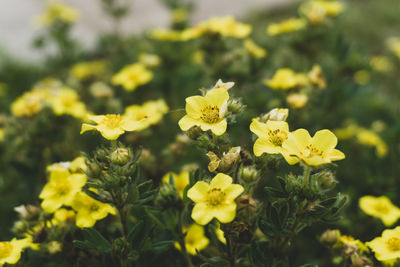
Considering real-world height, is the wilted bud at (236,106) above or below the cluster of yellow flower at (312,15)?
above

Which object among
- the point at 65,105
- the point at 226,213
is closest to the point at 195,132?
the point at 226,213

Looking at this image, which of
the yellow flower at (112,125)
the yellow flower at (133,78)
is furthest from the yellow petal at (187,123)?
the yellow flower at (133,78)

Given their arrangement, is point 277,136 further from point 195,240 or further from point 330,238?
point 195,240

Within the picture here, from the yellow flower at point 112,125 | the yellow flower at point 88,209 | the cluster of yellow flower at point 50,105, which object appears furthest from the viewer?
the cluster of yellow flower at point 50,105

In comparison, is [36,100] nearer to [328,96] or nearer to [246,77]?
[246,77]

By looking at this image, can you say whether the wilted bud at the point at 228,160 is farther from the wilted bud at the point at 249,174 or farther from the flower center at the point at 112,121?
the flower center at the point at 112,121

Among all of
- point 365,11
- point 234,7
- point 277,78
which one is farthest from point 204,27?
point 234,7
